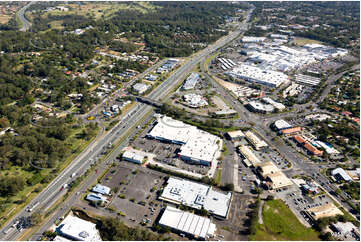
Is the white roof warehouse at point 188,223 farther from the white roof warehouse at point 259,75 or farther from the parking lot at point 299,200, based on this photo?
the white roof warehouse at point 259,75

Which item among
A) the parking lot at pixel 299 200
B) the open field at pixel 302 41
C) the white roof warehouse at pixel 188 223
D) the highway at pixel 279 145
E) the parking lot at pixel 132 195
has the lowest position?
the parking lot at pixel 132 195

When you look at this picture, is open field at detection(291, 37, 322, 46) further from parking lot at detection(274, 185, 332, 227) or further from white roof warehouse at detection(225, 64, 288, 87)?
parking lot at detection(274, 185, 332, 227)

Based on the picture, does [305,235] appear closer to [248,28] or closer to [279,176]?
[279,176]

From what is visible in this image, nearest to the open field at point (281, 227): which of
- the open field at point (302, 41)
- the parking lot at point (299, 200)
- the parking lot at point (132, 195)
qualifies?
the parking lot at point (299, 200)

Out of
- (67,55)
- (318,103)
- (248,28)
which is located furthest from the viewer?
(248,28)

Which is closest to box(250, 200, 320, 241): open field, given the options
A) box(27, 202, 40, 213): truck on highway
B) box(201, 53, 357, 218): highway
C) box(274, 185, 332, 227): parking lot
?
box(274, 185, 332, 227): parking lot

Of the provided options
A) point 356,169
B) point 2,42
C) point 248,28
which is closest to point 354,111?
point 356,169
